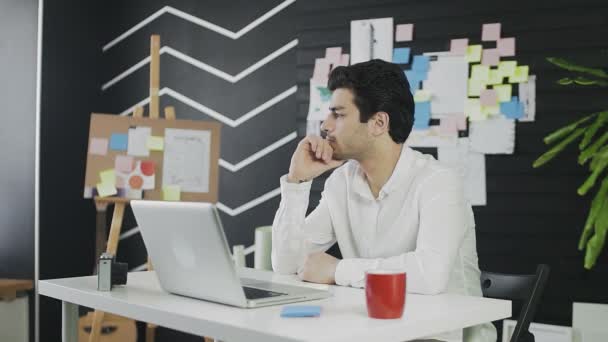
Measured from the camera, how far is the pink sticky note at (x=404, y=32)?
137 inches

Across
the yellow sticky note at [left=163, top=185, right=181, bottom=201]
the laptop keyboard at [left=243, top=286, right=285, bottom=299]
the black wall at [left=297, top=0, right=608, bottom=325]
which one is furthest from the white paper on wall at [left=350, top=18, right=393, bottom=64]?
the laptop keyboard at [left=243, top=286, right=285, bottom=299]

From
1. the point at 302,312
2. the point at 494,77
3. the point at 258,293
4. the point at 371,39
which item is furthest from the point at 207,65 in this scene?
the point at 302,312

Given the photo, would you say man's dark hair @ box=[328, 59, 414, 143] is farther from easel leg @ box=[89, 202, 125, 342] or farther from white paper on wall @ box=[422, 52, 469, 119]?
easel leg @ box=[89, 202, 125, 342]

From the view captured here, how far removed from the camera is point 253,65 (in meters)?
4.09

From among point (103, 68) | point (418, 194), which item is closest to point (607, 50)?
point (418, 194)

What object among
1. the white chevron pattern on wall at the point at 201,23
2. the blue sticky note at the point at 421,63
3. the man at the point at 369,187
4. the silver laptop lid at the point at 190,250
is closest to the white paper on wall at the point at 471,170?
the blue sticky note at the point at 421,63

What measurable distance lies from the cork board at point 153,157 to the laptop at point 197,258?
2133mm

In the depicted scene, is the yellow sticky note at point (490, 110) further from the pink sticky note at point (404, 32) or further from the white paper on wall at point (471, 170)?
the pink sticky note at point (404, 32)

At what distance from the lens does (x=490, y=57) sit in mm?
3244

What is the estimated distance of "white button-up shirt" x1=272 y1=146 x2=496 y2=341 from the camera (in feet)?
6.35

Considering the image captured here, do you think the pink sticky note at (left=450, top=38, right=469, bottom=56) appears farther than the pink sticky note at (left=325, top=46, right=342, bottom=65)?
No

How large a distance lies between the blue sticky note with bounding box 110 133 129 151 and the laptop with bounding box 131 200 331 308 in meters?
2.14

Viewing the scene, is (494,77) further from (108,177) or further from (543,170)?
(108,177)

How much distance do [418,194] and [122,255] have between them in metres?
2.83
